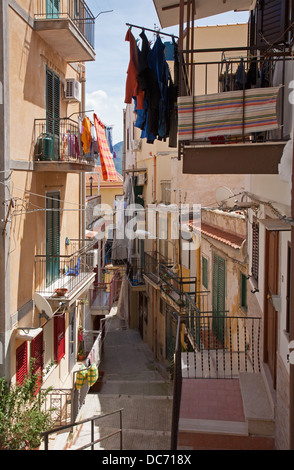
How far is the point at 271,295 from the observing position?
23.8 feet

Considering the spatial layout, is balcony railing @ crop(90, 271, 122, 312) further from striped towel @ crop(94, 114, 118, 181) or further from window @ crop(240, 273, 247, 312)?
window @ crop(240, 273, 247, 312)

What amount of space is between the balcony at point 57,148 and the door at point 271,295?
219 inches

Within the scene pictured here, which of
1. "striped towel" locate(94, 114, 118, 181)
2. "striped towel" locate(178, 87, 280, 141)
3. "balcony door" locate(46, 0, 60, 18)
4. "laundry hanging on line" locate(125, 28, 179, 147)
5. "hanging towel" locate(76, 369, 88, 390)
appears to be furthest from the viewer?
"striped towel" locate(94, 114, 118, 181)

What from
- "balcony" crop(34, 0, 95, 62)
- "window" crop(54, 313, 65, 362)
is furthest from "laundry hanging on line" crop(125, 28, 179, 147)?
"window" crop(54, 313, 65, 362)

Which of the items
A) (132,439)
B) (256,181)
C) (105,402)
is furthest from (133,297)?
Result: (256,181)

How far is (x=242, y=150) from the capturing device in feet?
19.0

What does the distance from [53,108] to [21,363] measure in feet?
22.5

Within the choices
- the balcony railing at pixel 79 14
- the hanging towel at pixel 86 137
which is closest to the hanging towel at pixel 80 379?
the hanging towel at pixel 86 137

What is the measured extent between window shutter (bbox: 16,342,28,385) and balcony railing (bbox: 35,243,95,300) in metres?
1.52

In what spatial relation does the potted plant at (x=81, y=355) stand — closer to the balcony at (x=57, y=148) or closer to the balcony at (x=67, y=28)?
the balcony at (x=57, y=148)

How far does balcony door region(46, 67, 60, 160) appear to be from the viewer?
38.5 feet

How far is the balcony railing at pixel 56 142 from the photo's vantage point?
11023mm
